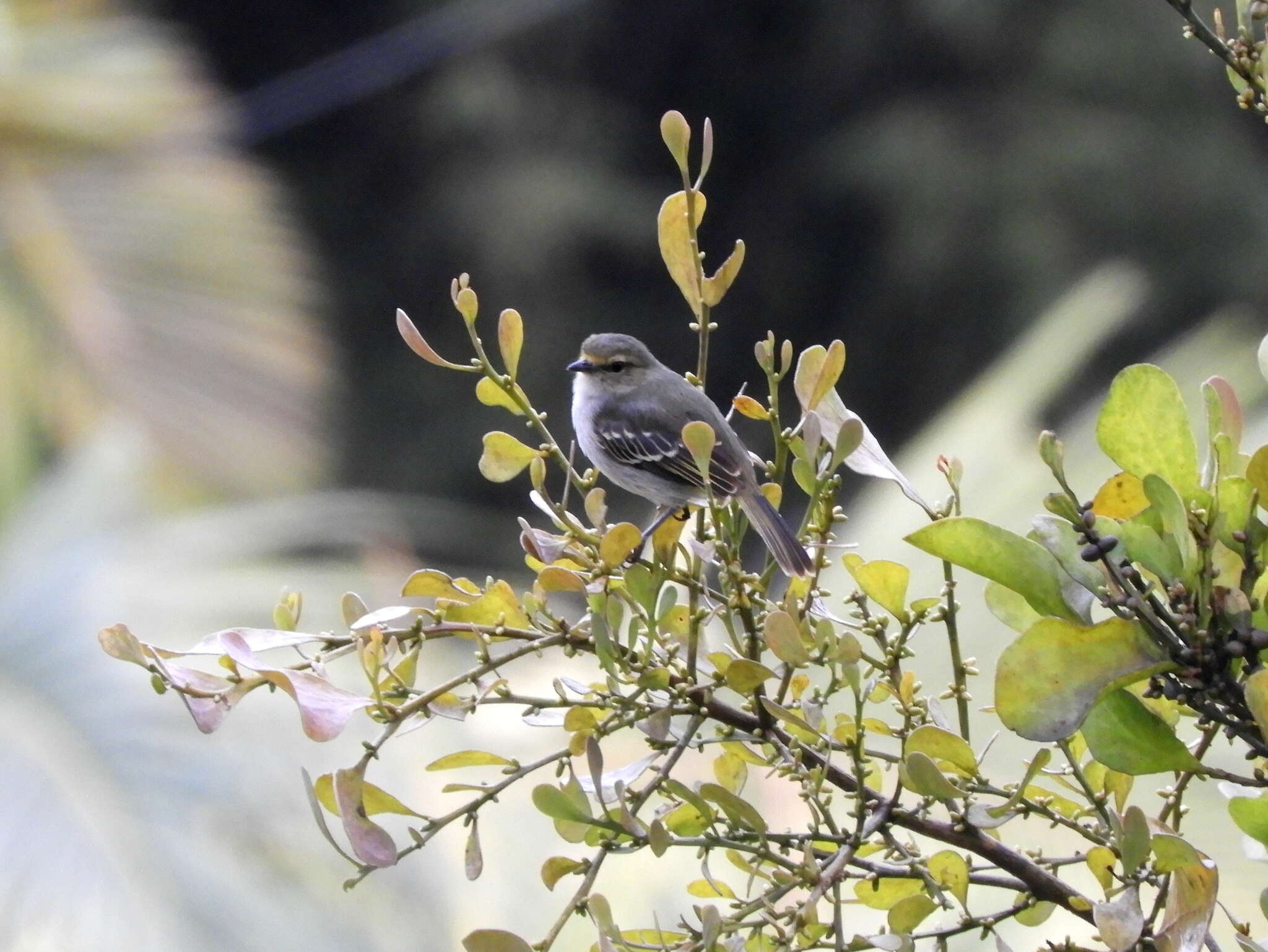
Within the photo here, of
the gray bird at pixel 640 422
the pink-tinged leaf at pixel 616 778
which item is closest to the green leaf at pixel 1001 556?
the pink-tinged leaf at pixel 616 778

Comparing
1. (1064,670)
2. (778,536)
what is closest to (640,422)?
(778,536)

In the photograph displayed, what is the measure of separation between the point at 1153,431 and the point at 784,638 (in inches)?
9.4

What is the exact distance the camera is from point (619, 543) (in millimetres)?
900

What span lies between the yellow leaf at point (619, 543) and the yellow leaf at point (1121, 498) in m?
0.28

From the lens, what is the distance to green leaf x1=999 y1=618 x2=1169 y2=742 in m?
0.75

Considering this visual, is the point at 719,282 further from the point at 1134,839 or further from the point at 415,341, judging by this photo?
the point at 1134,839

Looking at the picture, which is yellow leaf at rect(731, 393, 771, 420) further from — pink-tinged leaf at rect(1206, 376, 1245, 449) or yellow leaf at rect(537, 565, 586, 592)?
pink-tinged leaf at rect(1206, 376, 1245, 449)

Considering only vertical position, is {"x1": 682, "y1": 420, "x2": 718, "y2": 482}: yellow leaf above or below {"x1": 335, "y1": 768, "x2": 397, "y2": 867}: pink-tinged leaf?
above

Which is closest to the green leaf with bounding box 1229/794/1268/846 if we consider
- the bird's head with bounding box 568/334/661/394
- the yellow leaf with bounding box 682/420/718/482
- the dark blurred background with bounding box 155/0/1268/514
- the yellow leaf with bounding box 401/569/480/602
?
the yellow leaf with bounding box 682/420/718/482

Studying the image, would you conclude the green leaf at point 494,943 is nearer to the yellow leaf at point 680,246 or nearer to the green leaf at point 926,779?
the green leaf at point 926,779

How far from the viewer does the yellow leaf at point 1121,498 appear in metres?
0.86

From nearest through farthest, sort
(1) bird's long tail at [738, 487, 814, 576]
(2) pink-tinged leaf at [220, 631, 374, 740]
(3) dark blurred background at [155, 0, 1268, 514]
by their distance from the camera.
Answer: (2) pink-tinged leaf at [220, 631, 374, 740] < (1) bird's long tail at [738, 487, 814, 576] < (3) dark blurred background at [155, 0, 1268, 514]

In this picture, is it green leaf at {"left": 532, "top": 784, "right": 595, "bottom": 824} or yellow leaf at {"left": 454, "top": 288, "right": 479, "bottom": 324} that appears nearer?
green leaf at {"left": 532, "top": 784, "right": 595, "bottom": 824}

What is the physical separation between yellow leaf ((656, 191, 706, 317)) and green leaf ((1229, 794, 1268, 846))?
0.45 meters
